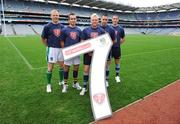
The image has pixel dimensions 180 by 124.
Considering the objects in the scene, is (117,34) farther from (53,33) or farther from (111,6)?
(111,6)

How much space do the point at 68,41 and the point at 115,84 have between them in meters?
2.29

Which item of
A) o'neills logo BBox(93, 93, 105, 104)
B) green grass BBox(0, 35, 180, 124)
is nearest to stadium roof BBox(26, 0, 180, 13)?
green grass BBox(0, 35, 180, 124)

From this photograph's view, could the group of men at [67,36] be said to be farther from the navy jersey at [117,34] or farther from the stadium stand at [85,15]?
the stadium stand at [85,15]

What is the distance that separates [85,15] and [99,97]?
67325mm

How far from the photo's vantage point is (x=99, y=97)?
472 cm

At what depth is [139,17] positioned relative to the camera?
85812 millimetres

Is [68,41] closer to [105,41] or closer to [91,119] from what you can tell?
[105,41]

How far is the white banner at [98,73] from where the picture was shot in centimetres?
464

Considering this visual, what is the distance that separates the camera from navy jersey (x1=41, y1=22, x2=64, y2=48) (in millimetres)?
6316

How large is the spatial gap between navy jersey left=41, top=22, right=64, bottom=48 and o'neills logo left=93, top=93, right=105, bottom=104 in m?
2.29

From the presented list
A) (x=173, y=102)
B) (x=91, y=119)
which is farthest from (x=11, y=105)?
(x=173, y=102)

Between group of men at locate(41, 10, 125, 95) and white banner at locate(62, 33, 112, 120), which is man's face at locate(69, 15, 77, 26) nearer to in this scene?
group of men at locate(41, 10, 125, 95)

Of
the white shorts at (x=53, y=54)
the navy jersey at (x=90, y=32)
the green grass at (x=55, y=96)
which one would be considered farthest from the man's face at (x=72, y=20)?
the green grass at (x=55, y=96)

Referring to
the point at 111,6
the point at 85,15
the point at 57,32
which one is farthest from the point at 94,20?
the point at 111,6
